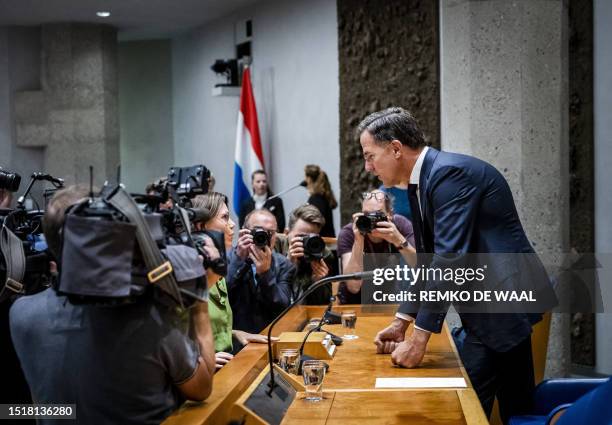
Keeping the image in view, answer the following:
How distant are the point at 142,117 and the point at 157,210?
9.65 m

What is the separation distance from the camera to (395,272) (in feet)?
11.8

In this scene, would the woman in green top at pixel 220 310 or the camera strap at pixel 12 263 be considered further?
the woman in green top at pixel 220 310

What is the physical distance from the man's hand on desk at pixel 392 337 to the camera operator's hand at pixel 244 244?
0.92 metres

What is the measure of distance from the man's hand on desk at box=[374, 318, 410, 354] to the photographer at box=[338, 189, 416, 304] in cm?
81

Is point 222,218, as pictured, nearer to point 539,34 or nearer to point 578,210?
point 539,34

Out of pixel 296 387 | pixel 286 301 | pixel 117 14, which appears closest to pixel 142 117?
pixel 117 14

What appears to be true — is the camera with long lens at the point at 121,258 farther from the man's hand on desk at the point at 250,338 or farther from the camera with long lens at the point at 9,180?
the camera with long lens at the point at 9,180

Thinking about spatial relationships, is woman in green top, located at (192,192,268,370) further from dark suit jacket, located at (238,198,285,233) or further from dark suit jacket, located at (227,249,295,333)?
dark suit jacket, located at (238,198,285,233)

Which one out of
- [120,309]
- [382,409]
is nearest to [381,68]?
[382,409]

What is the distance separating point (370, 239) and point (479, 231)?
Result: 5.02ft

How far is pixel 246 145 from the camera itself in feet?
29.0

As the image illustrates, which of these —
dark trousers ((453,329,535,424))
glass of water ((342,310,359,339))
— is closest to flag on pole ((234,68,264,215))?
glass of water ((342,310,359,339))

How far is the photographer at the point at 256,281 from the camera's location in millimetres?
3727

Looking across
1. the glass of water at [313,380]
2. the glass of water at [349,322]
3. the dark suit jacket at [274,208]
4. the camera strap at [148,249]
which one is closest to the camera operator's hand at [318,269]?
the glass of water at [349,322]
